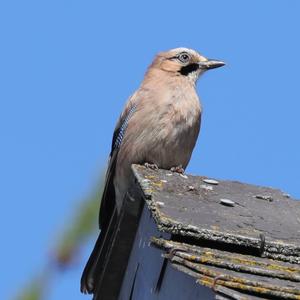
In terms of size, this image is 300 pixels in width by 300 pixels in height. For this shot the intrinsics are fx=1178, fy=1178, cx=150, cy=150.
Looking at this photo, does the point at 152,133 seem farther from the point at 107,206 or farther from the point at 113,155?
the point at 107,206

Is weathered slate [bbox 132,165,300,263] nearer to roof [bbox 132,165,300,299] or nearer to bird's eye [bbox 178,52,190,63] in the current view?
roof [bbox 132,165,300,299]

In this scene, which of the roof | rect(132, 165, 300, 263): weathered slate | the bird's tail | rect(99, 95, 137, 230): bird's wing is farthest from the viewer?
rect(99, 95, 137, 230): bird's wing

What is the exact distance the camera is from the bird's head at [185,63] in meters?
9.54

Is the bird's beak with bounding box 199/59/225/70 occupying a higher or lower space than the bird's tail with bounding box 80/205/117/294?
higher

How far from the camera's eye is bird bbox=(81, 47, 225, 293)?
857cm

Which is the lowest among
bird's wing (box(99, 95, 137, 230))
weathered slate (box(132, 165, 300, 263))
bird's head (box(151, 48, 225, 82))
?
bird's wing (box(99, 95, 137, 230))

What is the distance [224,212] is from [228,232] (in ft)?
1.52

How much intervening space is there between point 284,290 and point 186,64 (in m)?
5.14

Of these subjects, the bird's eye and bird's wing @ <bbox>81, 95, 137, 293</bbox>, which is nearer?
bird's wing @ <bbox>81, 95, 137, 293</bbox>

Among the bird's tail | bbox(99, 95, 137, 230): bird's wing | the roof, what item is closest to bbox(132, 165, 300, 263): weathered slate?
the roof

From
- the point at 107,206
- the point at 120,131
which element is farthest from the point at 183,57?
the point at 107,206

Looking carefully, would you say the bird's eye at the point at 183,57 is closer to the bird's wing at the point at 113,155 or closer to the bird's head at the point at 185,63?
the bird's head at the point at 185,63

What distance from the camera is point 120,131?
29.5 ft

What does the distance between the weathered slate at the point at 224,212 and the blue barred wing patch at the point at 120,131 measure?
6.55ft
